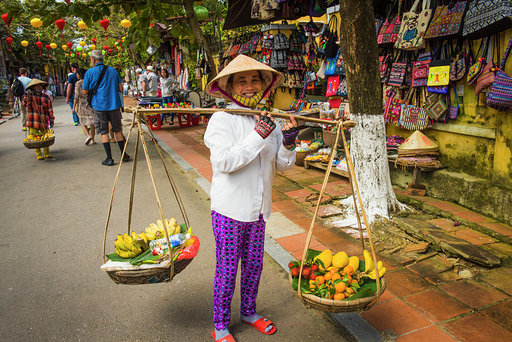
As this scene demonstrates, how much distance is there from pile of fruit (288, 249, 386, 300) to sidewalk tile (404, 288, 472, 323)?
579 mm

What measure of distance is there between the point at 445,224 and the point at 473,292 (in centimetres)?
132

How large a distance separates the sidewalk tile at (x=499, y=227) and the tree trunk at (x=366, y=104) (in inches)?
36.5

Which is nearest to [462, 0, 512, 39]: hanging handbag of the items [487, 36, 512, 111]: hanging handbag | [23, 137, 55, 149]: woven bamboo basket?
[487, 36, 512, 111]: hanging handbag

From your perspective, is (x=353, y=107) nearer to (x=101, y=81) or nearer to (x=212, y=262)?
(x=212, y=262)

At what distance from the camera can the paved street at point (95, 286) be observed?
2.60 m

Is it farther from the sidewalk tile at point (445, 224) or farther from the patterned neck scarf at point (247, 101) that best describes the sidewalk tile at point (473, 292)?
the patterned neck scarf at point (247, 101)

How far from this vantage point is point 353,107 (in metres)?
4.08

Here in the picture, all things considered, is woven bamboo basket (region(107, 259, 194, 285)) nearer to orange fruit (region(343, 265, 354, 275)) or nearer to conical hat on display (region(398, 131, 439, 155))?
orange fruit (region(343, 265, 354, 275))

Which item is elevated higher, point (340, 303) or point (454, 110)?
point (454, 110)

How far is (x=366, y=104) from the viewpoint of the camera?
3.98m

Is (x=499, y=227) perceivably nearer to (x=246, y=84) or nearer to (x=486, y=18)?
(x=486, y=18)

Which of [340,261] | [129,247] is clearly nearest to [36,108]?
[129,247]

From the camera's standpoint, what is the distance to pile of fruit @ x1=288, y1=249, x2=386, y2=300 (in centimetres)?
217

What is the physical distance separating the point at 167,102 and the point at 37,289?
9349 millimetres
